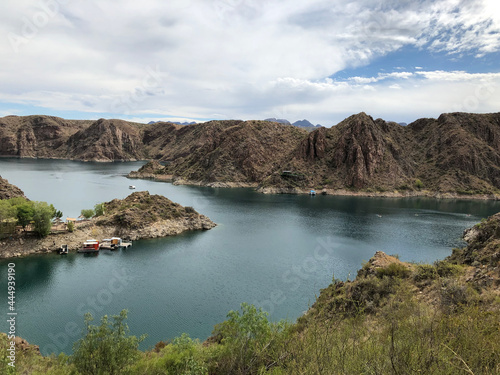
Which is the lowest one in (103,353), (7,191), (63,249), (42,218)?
(63,249)

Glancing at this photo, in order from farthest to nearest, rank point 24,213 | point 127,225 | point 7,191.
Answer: point 7,191 < point 127,225 < point 24,213

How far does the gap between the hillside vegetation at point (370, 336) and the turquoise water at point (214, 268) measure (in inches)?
334

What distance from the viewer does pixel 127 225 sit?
63.9 m

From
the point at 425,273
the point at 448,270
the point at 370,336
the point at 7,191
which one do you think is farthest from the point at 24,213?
the point at 448,270

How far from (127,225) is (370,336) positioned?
196 feet

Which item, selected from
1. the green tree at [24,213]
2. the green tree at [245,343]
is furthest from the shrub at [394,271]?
the green tree at [24,213]

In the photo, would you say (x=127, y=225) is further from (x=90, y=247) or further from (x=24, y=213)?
(x=24, y=213)

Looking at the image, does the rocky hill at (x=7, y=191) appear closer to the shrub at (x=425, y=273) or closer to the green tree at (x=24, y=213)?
the green tree at (x=24, y=213)

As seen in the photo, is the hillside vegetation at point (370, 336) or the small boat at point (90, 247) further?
the small boat at point (90, 247)

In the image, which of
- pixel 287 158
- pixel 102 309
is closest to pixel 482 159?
pixel 287 158

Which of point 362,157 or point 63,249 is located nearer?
point 63,249

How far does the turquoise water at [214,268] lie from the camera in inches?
1329

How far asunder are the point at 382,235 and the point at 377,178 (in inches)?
3001

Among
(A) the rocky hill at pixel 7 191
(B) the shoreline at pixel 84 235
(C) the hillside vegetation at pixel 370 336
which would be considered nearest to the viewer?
(C) the hillside vegetation at pixel 370 336
